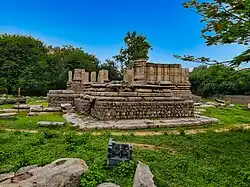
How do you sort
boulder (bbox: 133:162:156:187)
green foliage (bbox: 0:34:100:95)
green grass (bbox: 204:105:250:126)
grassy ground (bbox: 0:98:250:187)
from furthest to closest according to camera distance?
1. green foliage (bbox: 0:34:100:95)
2. green grass (bbox: 204:105:250:126)
3. grassy ground (bbox: 0:98:250:187)
4. boulder (bbox: 133:162:156:187)

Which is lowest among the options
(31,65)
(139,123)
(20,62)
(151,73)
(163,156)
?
(163,156)

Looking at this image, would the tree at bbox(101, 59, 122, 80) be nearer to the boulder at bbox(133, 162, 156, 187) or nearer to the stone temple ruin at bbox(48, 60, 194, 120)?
the stone temple ruin at bbox(48, 60, 194, 120)

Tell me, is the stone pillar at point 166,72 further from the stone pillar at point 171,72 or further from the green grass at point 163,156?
the green grass at point 163,156

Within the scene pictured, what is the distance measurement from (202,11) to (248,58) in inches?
72.4

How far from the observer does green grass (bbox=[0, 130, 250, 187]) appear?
528 centimetres

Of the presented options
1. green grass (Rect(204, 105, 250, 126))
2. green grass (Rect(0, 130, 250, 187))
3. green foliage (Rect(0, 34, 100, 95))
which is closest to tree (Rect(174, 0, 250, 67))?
green grass (Rect(0, 130, 250, 187))

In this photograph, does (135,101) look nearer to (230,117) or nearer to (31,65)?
(230,117)

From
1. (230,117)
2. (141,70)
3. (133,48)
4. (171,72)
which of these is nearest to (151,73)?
(141,70)

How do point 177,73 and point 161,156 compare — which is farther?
point 177,73

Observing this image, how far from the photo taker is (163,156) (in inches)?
263

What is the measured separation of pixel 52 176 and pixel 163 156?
9.96 ft

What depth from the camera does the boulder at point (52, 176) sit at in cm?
441

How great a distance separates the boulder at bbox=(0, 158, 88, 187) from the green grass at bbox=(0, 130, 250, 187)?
22cm

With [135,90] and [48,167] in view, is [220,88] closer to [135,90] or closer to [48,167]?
[135,90]
